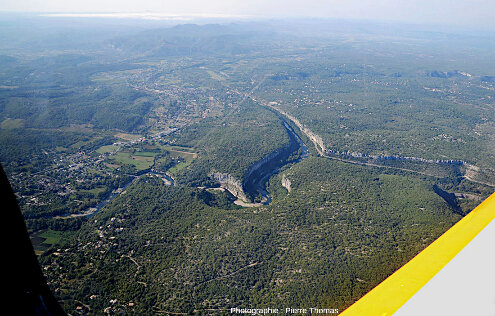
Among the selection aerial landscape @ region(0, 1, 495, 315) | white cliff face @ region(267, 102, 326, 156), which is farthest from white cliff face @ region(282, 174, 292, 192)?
white cliff face @ region(267, 102, 326, 156)

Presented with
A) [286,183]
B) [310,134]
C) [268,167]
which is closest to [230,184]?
[286,183]

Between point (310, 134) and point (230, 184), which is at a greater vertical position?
point (310, 134)

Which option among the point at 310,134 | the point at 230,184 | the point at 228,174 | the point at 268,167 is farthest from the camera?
the point at 310,134

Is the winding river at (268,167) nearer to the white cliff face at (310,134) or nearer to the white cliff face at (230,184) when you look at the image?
the white cliff face at (230,184)

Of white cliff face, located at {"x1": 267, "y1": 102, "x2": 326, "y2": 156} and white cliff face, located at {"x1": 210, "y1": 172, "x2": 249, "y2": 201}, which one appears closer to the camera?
white cliff face, located at {"x1": 210, "y1": 172, "x2": 249, "y2": 201}

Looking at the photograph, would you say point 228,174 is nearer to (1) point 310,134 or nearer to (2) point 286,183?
(2) point 286,183

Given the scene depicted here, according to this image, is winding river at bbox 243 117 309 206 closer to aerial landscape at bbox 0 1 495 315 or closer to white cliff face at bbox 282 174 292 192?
aerial landscape at bbox 0 1 495 315
